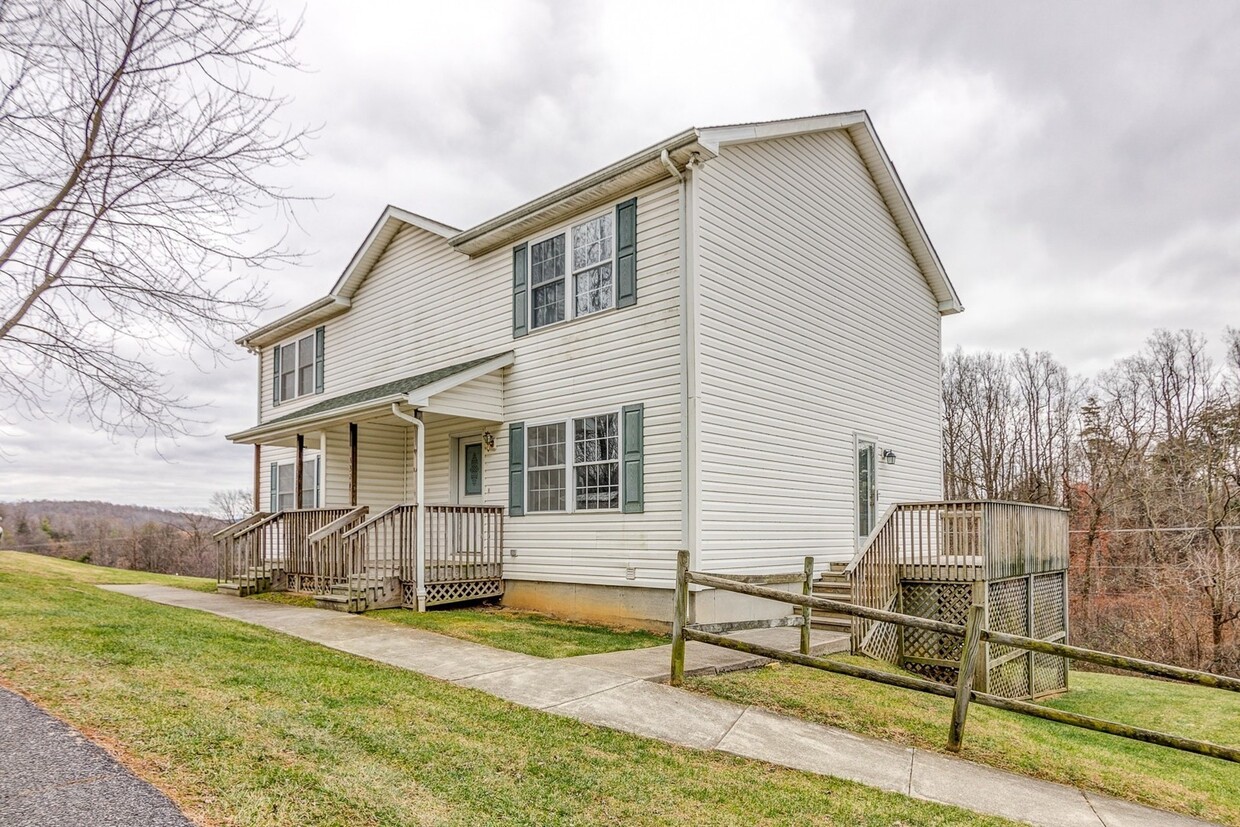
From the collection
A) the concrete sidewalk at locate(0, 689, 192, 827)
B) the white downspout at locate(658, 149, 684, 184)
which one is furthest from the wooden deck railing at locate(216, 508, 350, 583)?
the concrete sidewalk at locate(0, 689, 192, 827)

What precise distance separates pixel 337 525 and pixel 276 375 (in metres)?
8.71

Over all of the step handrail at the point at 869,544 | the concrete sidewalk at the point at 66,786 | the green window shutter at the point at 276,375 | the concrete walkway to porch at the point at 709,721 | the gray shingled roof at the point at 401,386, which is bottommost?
the concrete walkway to porch at the point at 709,721

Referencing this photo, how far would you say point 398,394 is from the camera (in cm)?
1173

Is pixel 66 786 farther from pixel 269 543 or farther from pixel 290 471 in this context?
pixel 290 471

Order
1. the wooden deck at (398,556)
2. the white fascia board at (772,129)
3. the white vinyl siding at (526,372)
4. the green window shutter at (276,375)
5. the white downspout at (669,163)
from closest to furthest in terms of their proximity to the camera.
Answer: the white downspout at (669,163) → the white fascia board at (772,129) → the white vinyl siding at (526,372) → the wooden deck at (398,556) → the green window shutter at (276,375)

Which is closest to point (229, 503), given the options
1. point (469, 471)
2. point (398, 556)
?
point (469, 471)

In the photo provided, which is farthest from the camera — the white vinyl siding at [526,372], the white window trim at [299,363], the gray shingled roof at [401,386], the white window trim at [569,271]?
the white window trim at [299,363]

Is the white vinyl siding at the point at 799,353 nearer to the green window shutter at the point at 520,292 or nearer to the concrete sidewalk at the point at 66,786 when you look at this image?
the green window shutter at the point at 520,292

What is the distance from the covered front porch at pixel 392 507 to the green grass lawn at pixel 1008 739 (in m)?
5.98

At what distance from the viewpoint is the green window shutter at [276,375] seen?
19.6m

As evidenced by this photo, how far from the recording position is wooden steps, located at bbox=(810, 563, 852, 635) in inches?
432

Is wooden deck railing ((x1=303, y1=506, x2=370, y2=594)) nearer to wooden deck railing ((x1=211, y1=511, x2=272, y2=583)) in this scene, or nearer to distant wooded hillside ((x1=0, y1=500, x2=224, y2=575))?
wooden deck railing ((x1=211, y1=511, x2=272, y2=583))

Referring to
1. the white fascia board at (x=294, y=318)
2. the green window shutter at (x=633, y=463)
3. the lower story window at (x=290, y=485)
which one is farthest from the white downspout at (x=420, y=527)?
the lower story window at (x=290, y=485)

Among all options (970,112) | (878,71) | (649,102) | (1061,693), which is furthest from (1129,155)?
(1061,693)
